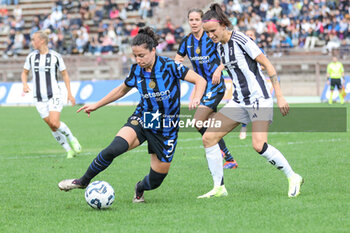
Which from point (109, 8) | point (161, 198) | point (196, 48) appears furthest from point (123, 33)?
point (161, 198)

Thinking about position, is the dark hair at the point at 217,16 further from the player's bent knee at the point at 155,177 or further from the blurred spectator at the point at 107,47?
the blurred spectator at the point at 107,47

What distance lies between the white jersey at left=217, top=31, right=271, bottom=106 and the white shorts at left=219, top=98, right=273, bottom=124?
0.06 m

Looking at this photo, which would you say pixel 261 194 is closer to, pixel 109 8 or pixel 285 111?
pixel 285 111

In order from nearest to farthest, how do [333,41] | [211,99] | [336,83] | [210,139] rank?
[210,139], [211,99], [336,83], [333,41]

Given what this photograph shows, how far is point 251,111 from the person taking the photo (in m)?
7.09

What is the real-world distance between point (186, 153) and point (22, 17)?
28.8 metres

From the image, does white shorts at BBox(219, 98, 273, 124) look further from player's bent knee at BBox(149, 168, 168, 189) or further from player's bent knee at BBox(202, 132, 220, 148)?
player's bent knee at BBox(149, 168, 168, 189)

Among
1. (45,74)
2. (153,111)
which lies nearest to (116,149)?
(153,111)

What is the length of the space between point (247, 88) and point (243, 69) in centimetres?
22

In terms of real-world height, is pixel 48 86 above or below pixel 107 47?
above

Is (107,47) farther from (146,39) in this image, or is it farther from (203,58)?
(146,39)

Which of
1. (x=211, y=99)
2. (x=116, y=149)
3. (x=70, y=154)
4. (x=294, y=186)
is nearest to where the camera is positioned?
(x=116, y=149)

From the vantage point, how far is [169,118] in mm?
6742

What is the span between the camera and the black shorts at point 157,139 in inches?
265
